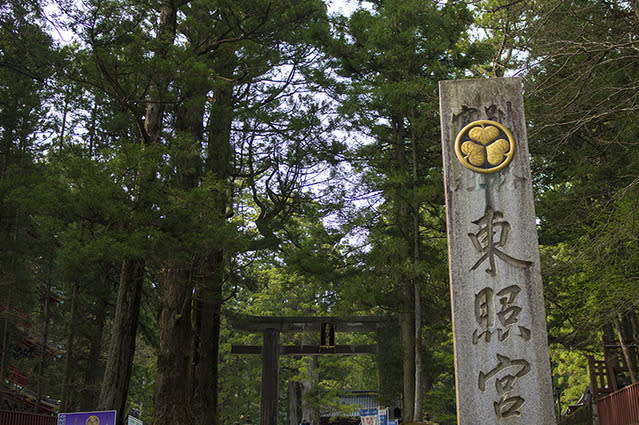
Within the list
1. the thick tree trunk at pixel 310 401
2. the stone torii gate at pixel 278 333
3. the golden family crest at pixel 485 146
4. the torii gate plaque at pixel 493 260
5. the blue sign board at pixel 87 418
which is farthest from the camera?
the thick tree trunk at pixel 310 401

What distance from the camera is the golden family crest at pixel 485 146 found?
239 inches

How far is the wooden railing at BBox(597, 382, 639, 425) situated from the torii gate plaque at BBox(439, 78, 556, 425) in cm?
600

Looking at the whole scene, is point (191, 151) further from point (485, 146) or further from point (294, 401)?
point (294, 401)

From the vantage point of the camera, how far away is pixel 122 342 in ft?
34.0

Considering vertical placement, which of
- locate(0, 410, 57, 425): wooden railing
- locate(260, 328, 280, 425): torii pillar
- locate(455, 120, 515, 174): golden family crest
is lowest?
locate(0, 410, 57, 425): wooden railing

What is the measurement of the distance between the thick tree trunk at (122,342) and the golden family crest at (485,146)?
20.5ft

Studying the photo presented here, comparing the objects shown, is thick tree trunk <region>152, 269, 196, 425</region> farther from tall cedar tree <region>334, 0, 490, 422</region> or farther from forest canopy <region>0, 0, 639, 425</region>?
tall cedar tree <region>334, 0, 490, 422</region>

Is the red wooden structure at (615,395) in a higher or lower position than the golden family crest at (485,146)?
lower

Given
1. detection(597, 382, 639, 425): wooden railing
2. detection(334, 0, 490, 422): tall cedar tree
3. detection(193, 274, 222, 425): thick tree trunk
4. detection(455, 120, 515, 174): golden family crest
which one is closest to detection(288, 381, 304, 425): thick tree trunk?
detection(193, 274, 222, 425): thick tree trunk

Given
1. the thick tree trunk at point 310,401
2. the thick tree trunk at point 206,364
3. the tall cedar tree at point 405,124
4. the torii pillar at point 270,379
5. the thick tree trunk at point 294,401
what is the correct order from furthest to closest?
the thick tree trunk at point 310,401
the thick tree trunk at point 294,401
the torii pillar at point 270,379
the thick tree trunk at point 206,364
the tall cedar tree at point 405,124

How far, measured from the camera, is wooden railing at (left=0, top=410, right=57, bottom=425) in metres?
10.7

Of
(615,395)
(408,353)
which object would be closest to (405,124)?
(408,353)

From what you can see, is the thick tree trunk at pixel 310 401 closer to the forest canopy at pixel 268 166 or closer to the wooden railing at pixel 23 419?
the forest canopy at pixel 268 166

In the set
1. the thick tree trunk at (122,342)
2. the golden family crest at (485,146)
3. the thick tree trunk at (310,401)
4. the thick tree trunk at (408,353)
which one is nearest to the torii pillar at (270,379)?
the thick tree trunk at (310,401)
